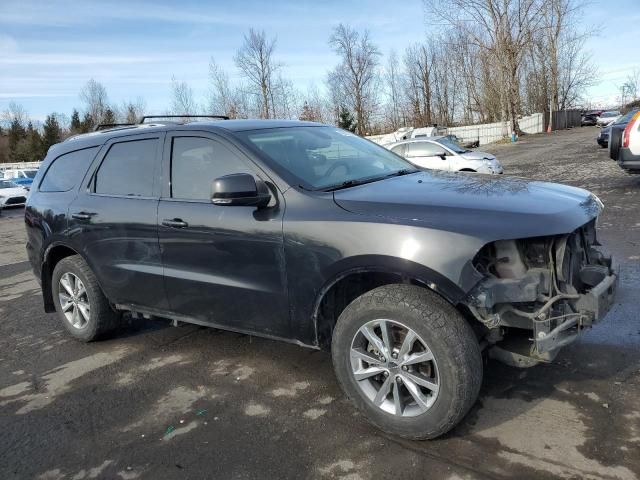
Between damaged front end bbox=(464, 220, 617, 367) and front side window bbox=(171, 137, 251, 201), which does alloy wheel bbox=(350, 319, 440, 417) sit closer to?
damaged front end bbox=(464, 220, 617, 367)

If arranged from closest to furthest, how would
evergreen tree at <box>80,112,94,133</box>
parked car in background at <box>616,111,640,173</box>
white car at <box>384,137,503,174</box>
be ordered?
parked car in background at <box>616,111,640,173</box> < white car at <box>384,137,503,174</box> < evergreen tree at <box>80,112,94,133</box>

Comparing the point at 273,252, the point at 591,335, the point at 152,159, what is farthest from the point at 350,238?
the point at 591,335

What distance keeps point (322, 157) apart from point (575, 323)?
197cm

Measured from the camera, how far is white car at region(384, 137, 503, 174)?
52.1ft

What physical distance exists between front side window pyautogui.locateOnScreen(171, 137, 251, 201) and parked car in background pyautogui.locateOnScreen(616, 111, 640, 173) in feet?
30.6

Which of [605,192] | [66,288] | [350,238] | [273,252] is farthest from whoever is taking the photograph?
[605,192]

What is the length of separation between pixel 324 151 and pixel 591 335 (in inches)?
98.6

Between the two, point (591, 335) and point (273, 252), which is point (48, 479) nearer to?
point (273, 252)

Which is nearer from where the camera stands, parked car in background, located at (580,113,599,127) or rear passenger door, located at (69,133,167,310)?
rear passenger door, located at (69,133,167,310)

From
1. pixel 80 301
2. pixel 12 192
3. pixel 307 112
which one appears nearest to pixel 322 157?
pixel 80 301

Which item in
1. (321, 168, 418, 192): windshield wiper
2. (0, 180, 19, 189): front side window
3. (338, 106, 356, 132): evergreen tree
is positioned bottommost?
(321, 168, 418, 192): windshield wiper

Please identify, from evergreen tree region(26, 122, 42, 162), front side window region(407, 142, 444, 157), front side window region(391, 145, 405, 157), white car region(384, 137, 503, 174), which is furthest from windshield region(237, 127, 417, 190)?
evergreen tree region(26, 122, 42, 162)

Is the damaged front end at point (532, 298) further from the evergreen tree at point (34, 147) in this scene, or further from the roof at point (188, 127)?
the evergreen tree at point (34, 147)

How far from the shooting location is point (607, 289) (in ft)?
10.2
